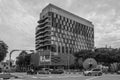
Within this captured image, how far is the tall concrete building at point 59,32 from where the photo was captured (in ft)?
368

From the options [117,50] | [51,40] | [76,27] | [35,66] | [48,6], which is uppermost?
[48,6]

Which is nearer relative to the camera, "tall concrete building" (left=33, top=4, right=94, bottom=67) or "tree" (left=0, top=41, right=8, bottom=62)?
"tree" (left=0, top=41, right=8, bottom=62)

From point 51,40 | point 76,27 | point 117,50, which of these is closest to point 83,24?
point 76,27

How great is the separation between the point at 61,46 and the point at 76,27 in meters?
24.4

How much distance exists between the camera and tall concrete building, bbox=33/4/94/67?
112 metres

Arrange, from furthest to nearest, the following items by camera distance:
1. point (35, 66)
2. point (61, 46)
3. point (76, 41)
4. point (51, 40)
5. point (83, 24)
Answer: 1. point (83, 24)
2. point (76, 41)
3. point (61, 46)
4. point (51, 40)
5. point (35, 66)

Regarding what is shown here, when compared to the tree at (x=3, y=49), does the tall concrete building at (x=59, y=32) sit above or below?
above

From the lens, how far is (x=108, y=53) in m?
74.1

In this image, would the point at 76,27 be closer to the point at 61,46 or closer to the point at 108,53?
the point at 61,46

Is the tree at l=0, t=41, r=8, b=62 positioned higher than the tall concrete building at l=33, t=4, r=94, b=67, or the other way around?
the tall concrete building at l=33, t=4, r=94, b=67

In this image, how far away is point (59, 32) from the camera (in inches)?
4675

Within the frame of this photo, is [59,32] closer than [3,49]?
No

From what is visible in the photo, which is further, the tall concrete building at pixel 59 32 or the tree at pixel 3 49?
the tall concrete building at pixel 59 32

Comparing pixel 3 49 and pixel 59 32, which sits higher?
pixel 59 32
